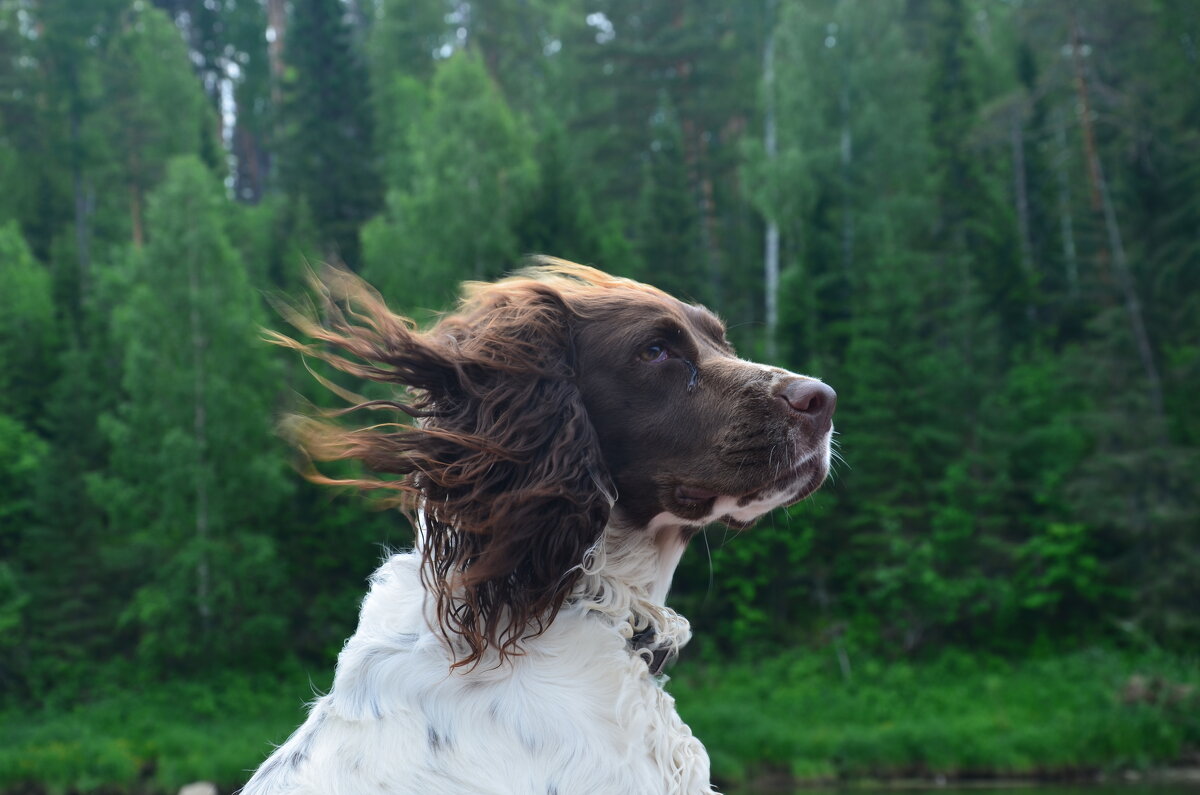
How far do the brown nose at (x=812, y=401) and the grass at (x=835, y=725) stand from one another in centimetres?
1593

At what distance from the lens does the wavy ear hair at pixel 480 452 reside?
9.98ft

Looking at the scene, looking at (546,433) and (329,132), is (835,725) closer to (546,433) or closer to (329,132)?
(546,433)

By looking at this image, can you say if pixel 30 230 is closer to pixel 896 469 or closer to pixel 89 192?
pixel 89 192

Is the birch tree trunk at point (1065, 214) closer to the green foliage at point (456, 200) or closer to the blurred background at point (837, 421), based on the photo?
the blurred background at point (837, 421)

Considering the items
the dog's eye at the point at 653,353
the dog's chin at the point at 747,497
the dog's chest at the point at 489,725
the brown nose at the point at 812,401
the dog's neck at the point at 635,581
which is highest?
the dog's eye at the point at 653,353

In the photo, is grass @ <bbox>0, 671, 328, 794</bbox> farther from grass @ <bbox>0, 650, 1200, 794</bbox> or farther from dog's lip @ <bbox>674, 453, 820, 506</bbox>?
dog's lip @ <bbox>674, 453, 820, 506</bbox>

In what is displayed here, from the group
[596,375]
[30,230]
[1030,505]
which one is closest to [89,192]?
[30,230]

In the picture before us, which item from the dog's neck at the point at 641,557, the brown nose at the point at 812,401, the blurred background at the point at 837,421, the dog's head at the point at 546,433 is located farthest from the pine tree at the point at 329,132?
the brown nose at the point at 812,401

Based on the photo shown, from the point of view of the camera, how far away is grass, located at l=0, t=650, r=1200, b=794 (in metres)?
17.9

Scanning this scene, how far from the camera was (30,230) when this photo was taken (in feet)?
124

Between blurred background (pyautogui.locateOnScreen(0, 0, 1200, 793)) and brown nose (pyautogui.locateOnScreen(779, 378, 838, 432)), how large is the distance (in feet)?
51.1

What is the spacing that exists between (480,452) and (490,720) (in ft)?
2.36

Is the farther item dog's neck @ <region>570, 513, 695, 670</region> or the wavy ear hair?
dog's neck @ <region>570, 513, 695, 670</region>

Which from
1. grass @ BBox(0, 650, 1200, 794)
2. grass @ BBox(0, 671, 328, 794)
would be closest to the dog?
grass @ BBox(0, 671, 328, 794)
